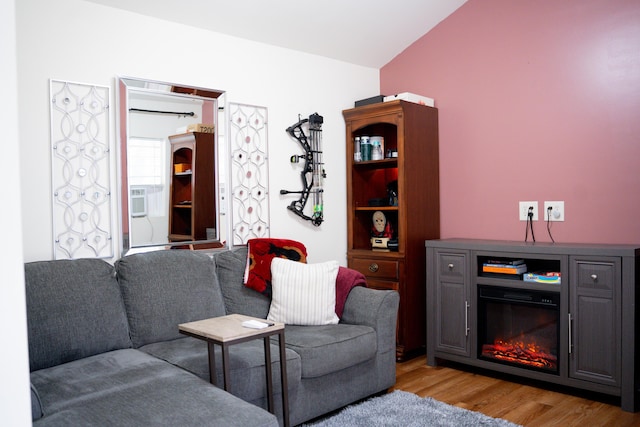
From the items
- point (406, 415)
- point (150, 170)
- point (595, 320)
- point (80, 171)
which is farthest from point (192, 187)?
point (595, 320)

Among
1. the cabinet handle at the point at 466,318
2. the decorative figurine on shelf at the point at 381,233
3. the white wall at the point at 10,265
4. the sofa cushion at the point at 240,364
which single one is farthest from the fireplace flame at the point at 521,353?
the white wall at the point at 10,265

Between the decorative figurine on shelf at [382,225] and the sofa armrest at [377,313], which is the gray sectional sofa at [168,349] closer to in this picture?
the sofa armrest at [377,313]

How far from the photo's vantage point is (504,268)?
318 cm

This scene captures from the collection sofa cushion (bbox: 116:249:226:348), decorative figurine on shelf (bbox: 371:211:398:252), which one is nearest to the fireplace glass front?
decorative figurine on shelf (bbox: 371:211:398:252)

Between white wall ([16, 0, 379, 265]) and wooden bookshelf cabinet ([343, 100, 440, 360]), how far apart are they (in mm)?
123

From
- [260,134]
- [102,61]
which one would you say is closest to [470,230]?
[260,134]

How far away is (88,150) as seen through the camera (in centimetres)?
273

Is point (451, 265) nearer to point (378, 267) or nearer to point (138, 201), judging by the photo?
point (378, 267)

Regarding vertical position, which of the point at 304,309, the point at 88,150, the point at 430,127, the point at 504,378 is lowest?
the point at 504,378

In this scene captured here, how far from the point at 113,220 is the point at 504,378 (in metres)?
2.56

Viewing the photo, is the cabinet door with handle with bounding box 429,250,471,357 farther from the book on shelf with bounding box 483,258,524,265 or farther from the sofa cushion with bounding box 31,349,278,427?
the sofa cushion with bounding box 31,349,278,427

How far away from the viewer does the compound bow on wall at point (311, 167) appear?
12.1 feet

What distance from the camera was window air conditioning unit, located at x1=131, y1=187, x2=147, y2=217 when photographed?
2.88 meters

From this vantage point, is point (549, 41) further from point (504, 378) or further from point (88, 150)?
point (88, 150)
